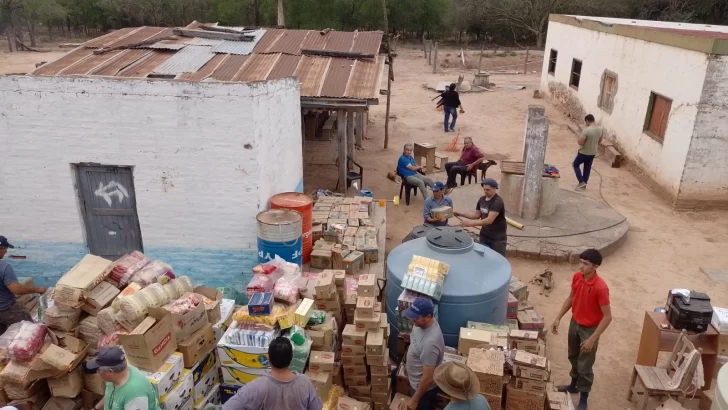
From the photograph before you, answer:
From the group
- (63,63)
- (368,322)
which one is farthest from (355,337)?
(63,63)

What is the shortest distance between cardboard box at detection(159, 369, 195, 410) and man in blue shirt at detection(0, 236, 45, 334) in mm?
2328

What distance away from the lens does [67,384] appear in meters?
5.21

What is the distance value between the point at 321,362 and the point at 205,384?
1.28 metres

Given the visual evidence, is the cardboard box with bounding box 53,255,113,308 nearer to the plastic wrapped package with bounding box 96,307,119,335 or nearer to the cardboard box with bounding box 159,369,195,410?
the plastic wrapped package with bounding box 96,307,119,335

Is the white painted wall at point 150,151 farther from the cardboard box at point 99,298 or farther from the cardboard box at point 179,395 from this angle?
the cardboard box at point 179,395

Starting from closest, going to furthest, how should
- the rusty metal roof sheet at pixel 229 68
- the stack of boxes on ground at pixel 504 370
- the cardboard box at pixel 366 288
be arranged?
the stack of boxes on ground at pixel 504 370, the cardboard box at pixel 366 288, the rusty metal roof sheet at pixel 229 68

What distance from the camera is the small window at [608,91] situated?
16072 millimetres

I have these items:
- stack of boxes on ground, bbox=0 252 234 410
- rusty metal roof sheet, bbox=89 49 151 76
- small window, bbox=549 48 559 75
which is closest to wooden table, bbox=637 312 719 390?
stack of boxes on ground, bbox=0 252 234 410

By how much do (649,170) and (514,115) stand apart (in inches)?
318

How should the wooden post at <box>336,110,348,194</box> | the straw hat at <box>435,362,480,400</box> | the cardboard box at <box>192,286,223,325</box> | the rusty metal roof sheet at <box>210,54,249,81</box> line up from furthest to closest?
the wooden post at <box>336,110,348,194</box> → the rusty metal roof sheet at <box>210,54,249,81</box> → the cardboard box at <box>192,286,223,325</box> → the straw hat at <box>435,362,480,400</box>

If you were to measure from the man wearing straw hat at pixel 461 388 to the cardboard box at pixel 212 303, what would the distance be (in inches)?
110

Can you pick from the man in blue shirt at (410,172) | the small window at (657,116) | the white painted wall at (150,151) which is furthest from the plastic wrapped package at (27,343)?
the small window at (657,116)

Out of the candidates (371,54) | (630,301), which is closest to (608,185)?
(630,301)

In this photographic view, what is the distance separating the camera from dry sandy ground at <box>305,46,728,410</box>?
701 cm
